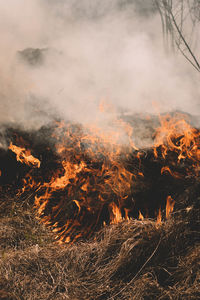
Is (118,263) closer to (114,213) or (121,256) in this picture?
(121,256)

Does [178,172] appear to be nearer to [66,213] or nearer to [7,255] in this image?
[66,213]

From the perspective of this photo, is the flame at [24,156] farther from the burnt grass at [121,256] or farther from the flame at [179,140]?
the flame at [179,140]

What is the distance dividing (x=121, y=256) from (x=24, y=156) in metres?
1.96

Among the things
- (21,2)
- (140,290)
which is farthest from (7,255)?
(21,2)

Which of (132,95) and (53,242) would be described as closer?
(53,242)

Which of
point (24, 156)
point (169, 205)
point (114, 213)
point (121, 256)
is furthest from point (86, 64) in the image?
point (121, 256)

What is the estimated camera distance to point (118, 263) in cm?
230

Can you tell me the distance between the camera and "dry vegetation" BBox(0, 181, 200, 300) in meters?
2.09

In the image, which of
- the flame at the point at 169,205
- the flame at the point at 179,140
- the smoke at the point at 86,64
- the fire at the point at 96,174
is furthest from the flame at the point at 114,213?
the smoke at the point at 86,64

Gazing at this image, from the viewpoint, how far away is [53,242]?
294cm

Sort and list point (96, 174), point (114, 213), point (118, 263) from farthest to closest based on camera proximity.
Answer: point (96, 174), point (114, 213), point (118, 263)

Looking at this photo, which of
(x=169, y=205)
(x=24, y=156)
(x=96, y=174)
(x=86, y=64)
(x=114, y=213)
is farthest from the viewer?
(x=86, y=64)

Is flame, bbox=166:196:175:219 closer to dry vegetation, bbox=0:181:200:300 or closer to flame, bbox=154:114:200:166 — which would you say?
dry vegetation, bbox=0:181:200:300

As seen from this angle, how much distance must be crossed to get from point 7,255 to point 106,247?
1031 mm
